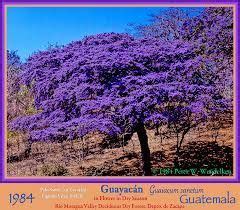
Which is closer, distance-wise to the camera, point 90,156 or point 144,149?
point 144,149

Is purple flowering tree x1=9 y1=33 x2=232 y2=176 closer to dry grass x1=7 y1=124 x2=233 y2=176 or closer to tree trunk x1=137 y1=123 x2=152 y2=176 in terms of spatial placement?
tree trunk x1=137 y1=123 x2=152 y2=176

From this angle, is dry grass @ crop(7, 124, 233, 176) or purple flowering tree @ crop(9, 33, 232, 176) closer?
purple flowering tree @ crop(9, 33, 232, 176)

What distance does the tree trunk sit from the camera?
769cm

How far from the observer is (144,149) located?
782 centimetres

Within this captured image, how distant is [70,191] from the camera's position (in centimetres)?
759

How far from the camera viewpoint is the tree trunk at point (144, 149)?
769 cm

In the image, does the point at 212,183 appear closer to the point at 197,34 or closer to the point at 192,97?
the point at 192,97

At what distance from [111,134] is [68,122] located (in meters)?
0.54

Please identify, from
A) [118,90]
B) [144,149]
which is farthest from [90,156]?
[118,90]

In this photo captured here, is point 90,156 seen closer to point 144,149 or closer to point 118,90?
point 144,149

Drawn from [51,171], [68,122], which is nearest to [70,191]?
[51,171]

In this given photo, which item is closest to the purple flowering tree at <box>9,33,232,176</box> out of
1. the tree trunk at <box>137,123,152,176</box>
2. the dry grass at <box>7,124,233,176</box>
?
the tree trunk at <box>137,123,152,176</box>

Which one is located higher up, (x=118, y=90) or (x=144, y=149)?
(x=118, y=90)

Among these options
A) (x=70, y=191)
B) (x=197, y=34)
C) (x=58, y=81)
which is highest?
(x=197, y=34)
